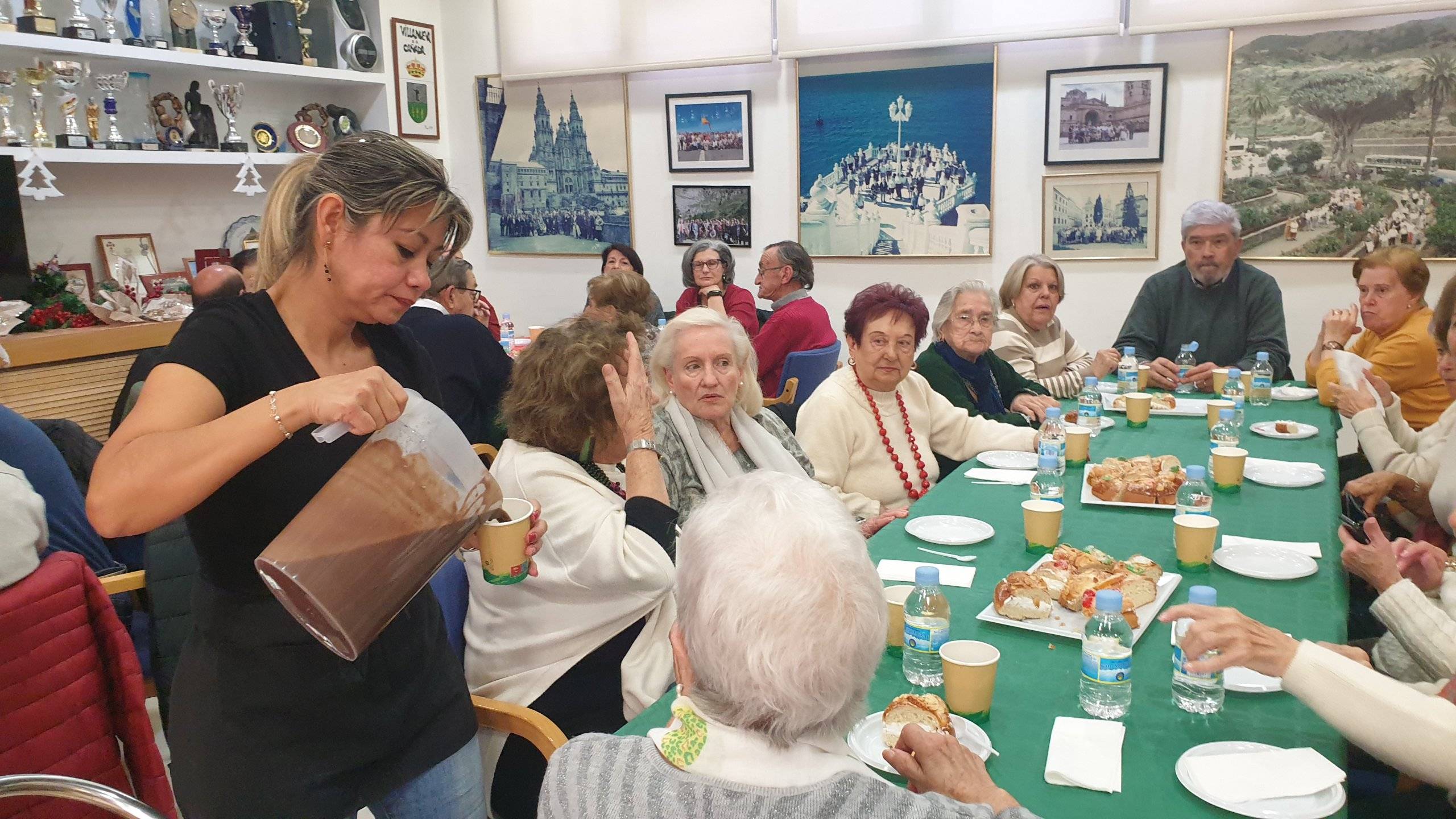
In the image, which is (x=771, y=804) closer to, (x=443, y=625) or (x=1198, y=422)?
(x=443, y=625)

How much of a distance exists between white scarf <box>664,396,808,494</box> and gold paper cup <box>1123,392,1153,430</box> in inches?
59.4

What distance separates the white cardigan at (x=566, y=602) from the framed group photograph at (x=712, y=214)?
477 centimetres

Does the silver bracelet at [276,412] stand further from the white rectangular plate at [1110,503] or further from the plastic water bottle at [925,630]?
the white rectangular plate at [1110,503]

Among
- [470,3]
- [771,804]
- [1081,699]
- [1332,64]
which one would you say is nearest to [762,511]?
[771,804]

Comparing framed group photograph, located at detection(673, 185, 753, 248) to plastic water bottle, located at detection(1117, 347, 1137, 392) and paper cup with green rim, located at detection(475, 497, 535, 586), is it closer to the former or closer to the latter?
plastic water bottle, located at detection(1117, 347, 1137, 392)

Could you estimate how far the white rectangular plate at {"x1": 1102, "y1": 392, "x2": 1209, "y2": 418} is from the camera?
12.9 ft

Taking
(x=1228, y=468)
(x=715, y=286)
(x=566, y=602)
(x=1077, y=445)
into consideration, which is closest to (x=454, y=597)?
(x=566, y=602)

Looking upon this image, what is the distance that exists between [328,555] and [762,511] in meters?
0.54

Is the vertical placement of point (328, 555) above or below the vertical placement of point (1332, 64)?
below

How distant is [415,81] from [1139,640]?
264 inches

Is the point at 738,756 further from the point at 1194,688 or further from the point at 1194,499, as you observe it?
the point at 1194,499

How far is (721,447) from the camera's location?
2.77m

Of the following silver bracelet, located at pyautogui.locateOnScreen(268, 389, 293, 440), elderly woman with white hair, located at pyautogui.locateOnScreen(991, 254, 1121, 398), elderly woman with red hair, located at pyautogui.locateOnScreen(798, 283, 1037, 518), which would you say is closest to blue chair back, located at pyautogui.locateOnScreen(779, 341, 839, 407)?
elderly woman with white hair, located at pyautogui.locateOnScreen(991, 254, 1121, 398)

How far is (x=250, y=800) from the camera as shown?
141 centimetres
